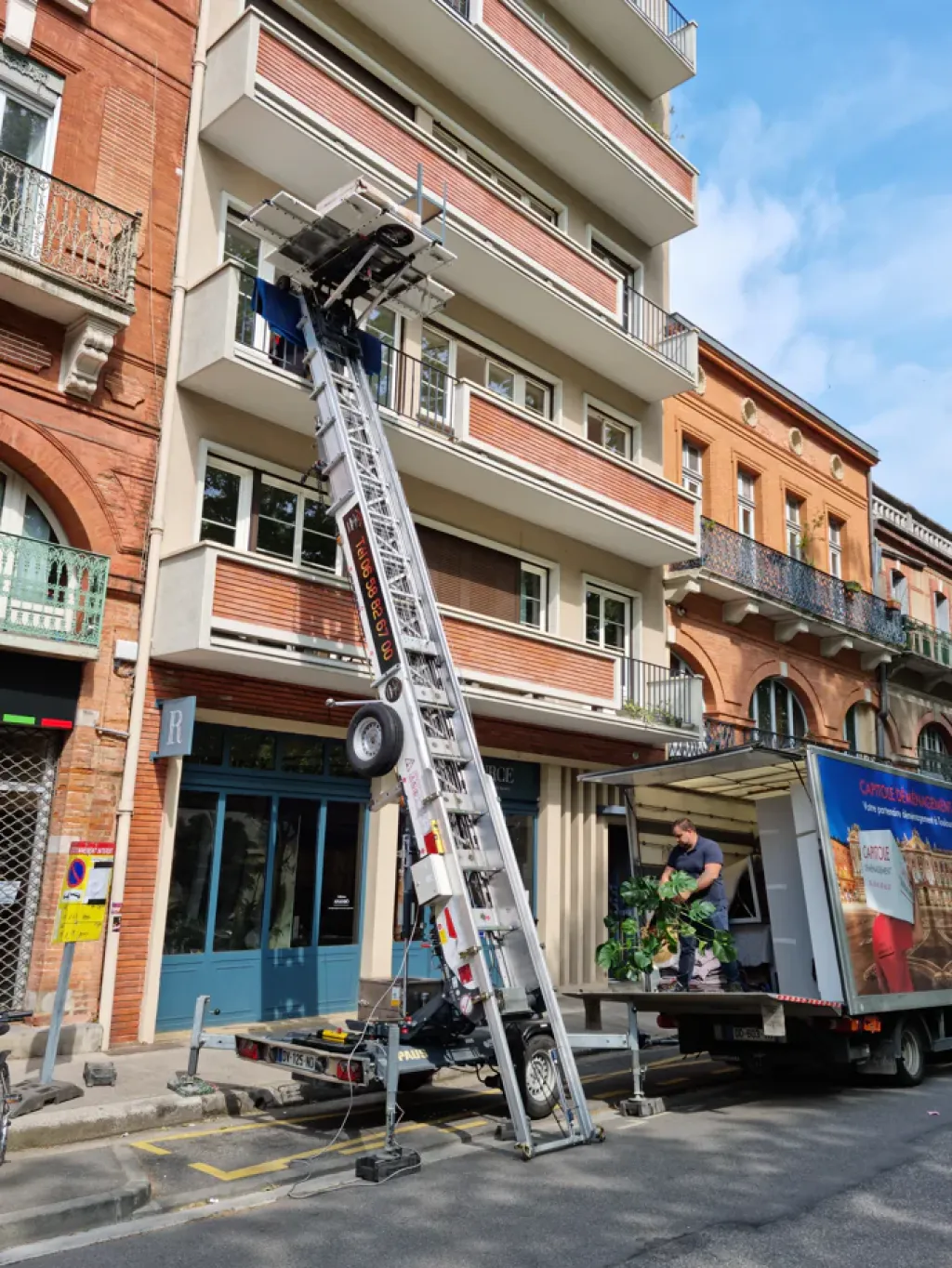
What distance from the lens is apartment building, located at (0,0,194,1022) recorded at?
10.8 m

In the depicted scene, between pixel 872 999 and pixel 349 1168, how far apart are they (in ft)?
16.1

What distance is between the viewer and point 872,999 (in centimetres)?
925

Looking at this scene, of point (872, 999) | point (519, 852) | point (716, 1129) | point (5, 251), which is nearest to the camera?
point (716, 1129)

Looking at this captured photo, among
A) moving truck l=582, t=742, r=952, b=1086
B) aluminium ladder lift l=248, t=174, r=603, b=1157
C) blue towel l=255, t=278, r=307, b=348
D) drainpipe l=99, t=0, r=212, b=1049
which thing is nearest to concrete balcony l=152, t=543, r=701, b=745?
drainpipe l=99, t=0, r=212, b=1049

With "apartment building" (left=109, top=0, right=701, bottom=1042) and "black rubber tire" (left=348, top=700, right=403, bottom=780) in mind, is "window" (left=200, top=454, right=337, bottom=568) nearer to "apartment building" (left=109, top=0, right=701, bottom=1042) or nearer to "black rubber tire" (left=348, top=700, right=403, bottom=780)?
"apartment building" (left=109, top=0, right=701, bottom=1042)

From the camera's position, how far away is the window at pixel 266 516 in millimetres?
12867

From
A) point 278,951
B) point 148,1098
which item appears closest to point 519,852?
point 278,951

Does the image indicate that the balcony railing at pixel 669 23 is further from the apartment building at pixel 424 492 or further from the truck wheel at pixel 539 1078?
the truck wheel at pixel 539 1078

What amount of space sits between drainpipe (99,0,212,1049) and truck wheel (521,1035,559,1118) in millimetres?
5143

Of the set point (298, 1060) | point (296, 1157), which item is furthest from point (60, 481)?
point (296, 1157)

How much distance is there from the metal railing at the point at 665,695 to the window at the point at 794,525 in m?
7.18

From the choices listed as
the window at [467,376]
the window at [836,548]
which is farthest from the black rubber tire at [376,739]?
the window at [836,548]

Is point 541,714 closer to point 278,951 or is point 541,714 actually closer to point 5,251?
point 278,951

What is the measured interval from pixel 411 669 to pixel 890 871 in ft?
16.8
